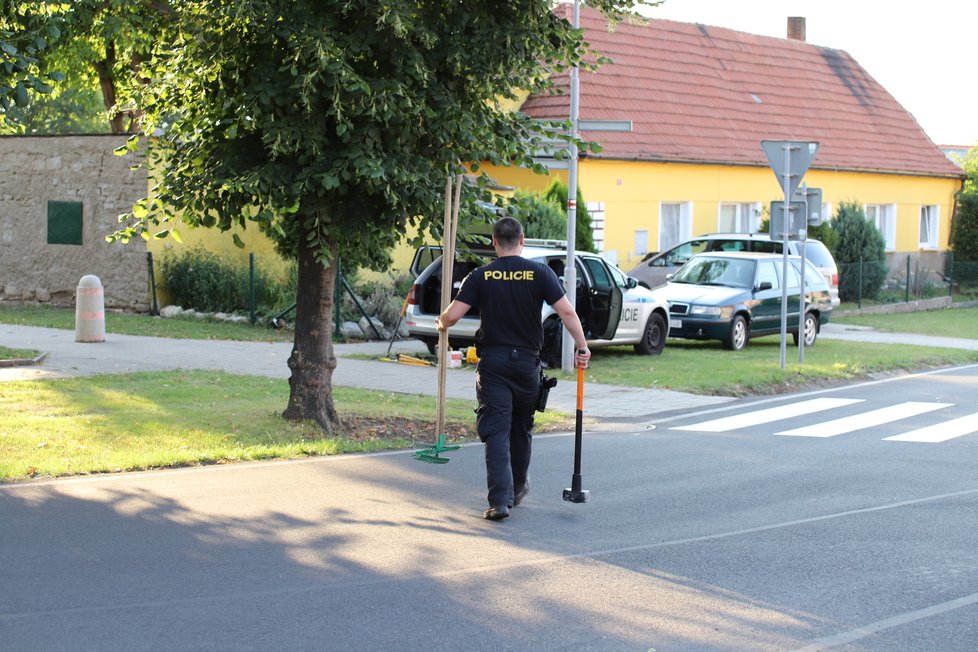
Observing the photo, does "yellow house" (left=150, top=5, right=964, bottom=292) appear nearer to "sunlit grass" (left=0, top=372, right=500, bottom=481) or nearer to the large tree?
"sunlit grass" (left=0, top=372, right=500, bottom=481)

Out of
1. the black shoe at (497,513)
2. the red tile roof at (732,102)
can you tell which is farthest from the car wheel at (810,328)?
the black shoe at (497,513)

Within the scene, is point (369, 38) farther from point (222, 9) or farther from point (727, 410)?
point (727, 410)

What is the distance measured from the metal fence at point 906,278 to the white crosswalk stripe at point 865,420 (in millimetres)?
17378

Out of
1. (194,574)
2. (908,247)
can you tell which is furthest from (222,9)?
(908,247)

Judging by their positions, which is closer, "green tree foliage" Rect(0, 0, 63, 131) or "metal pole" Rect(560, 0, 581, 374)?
"green tree foliage" Rect(0, 0, 63, 131)

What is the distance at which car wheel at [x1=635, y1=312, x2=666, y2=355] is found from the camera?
19.4 metres

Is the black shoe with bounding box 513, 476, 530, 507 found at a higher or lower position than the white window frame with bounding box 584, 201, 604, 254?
lower

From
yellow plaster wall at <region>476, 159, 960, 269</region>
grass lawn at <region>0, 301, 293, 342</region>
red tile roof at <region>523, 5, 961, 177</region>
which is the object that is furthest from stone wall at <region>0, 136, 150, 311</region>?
red tile roof at <region>523, 5, 961, 177</region>

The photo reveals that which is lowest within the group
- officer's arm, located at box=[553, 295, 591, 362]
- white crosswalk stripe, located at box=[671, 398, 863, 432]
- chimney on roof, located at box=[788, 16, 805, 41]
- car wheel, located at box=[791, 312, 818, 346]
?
white crosswalk stripe, located at box=[671, 398, 863, 432]

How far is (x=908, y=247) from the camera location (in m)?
39.7

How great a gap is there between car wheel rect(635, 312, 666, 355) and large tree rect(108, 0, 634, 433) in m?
8.57

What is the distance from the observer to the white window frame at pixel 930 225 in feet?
133

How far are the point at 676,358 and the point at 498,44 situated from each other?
9.48 m

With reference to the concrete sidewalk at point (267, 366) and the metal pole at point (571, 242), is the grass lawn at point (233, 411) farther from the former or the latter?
the concrete sidewalk at point (267, 366)
